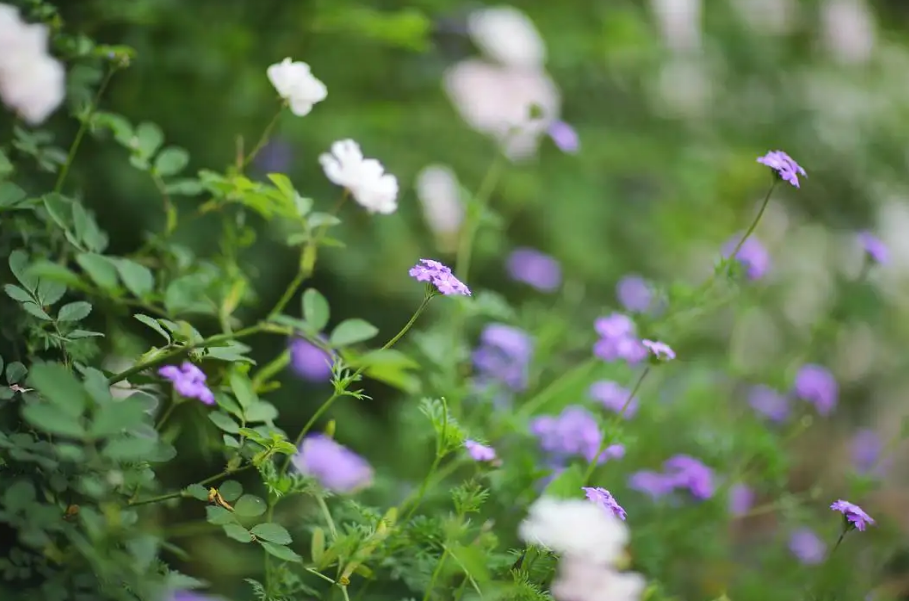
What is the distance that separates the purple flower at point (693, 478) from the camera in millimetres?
959

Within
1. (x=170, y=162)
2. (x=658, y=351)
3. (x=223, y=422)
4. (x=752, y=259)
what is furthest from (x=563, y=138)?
(x=223, y=422)

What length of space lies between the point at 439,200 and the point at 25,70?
835 mm

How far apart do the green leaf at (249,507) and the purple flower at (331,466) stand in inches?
3.2

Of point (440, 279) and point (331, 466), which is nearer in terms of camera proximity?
point (440, 279)

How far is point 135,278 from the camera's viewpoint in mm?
608

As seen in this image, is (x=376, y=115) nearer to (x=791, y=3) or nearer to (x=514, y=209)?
(x=514, y=209)

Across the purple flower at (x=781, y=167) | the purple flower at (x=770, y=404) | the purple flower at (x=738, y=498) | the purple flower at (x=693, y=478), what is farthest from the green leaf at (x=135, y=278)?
the purple flower at (x=770, y=404)

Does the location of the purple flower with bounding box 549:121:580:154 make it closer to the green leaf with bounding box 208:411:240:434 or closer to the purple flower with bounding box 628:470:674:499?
the purple flower with bounding box 628:470:674:499

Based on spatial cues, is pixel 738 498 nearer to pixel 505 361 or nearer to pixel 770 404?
pixel 770 404

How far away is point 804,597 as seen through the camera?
33.7 inches

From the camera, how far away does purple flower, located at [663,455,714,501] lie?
96cm

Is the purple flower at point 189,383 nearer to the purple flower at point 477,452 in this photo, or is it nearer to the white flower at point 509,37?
the purple flower at point 477,452

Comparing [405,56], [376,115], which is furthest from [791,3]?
[376,115]

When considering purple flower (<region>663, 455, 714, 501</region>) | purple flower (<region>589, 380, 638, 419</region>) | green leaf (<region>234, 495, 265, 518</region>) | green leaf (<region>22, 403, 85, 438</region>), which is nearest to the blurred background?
purple flower (<region>589, 380, 638, 419</region>)
